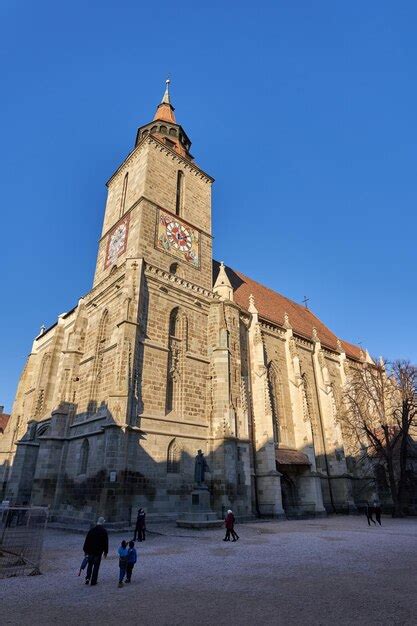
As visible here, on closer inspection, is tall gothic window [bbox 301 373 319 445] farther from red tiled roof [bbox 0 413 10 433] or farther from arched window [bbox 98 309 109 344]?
red tiled roof [bbox 0 413 10 433]

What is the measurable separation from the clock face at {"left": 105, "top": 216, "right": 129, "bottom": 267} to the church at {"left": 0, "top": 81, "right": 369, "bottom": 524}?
0.14 metres

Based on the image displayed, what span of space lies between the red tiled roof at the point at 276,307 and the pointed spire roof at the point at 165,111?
470 inches

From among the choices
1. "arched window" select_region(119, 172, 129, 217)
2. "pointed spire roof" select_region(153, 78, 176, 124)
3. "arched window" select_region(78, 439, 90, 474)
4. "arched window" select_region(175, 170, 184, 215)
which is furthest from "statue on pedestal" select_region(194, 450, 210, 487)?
"pointed spire roof" select_region(153, 78, 176, 124)

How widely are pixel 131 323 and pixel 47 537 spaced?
840cm

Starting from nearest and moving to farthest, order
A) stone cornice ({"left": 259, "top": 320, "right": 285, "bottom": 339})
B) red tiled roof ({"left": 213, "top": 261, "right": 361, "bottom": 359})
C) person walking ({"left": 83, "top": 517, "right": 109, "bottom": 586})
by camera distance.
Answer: person walking ({"left": 83, "top": 517, "right": 109, "bottom": 586}) < stone cornice ({"left": 259, "top": 320, "right": 285, "bottom": 339}) < red tiled roof ({"left": 213, "top": 261, "right": 361, "bottom": 359})

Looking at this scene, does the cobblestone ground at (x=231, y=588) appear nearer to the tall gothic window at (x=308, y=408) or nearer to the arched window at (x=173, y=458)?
the arched window at (x=173, y=458)

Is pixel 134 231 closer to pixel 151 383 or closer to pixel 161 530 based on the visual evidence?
pixel 151 383

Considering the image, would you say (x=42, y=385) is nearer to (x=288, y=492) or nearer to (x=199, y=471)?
(x=199, y=471)

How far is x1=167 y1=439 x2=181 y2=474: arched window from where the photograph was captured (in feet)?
52.6

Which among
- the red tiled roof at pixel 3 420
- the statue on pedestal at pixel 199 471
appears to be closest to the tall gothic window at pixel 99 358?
the statue on pedestal at pixel 199 471

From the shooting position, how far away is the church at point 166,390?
51.0 feet

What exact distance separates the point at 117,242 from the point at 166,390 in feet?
32.0

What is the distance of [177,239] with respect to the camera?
861 inches

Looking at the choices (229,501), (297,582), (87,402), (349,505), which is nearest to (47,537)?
(87,402)
